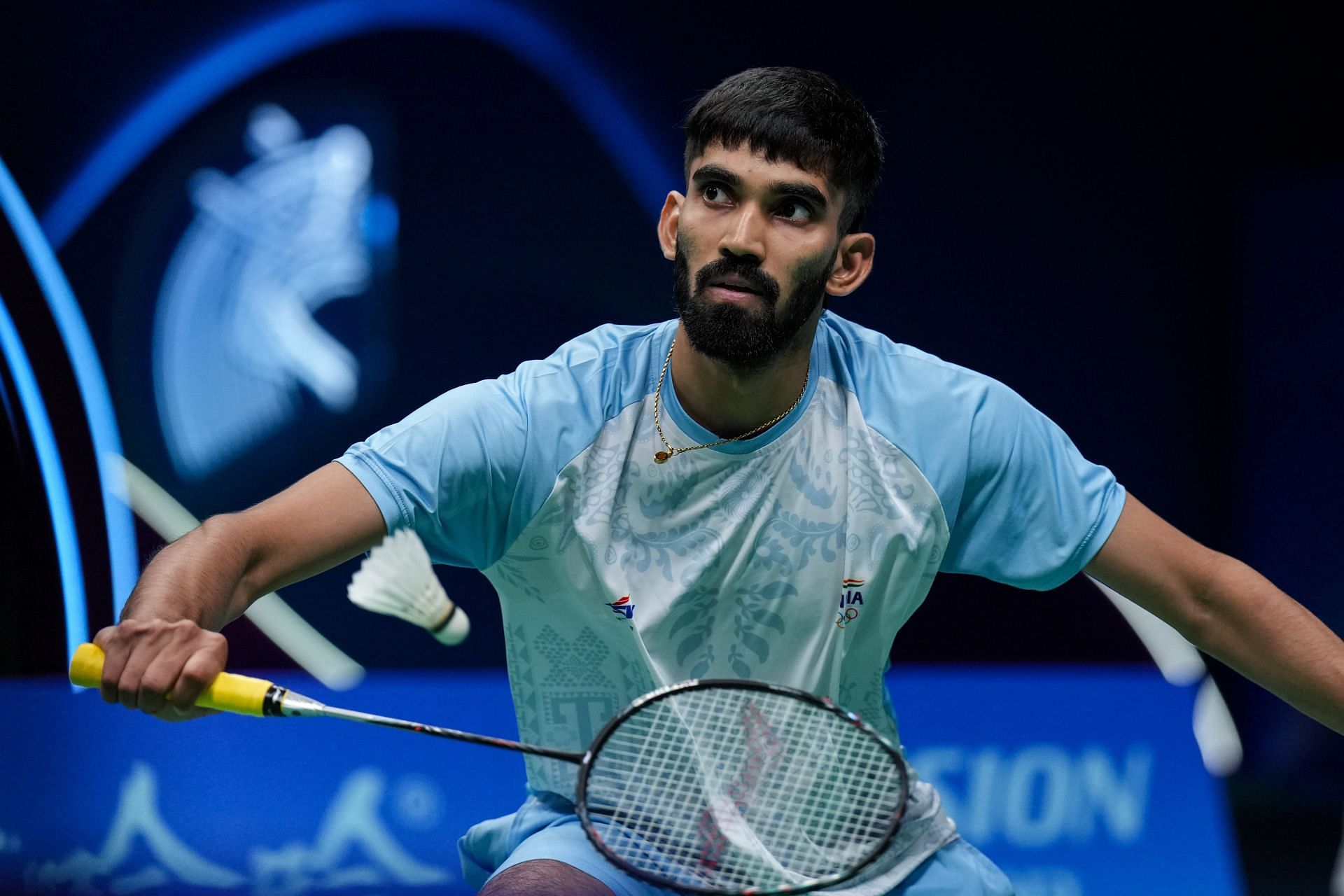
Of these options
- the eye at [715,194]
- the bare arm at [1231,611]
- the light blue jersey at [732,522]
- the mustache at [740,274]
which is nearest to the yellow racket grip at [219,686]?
the light blue jersey at [732,522]

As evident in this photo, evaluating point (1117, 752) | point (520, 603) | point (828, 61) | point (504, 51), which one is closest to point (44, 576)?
point (504, 51)

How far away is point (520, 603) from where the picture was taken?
2.10 metres

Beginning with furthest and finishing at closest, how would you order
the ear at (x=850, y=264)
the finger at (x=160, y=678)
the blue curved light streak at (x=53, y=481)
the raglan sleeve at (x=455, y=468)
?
1. the blue curved light streak at (x=53, y=481)
2. the ear at (x=850, y=264)
3. the raglan sleeve at (x=455, y=468)
4. the finger at (x=160, y=678)

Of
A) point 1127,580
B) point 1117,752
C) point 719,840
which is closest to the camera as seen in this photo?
point 719,840

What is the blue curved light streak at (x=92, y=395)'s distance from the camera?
12.7 feet

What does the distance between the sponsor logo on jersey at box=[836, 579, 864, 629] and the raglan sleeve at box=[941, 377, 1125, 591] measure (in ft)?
0.57

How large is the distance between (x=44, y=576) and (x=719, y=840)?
259 cm

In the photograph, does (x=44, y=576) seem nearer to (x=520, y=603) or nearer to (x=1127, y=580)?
(x=520, y=603)

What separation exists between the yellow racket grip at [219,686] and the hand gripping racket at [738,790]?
0.32 metres

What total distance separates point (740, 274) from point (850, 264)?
0.26m

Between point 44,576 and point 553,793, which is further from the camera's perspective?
point 44,576

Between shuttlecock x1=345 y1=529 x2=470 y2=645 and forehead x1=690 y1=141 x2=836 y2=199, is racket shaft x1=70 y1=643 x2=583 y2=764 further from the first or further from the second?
forehead x1=690 y1=141 x2=836 y2=199

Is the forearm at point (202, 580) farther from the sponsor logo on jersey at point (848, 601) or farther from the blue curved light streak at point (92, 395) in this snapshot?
the blue curved light streak at point (92, 395)

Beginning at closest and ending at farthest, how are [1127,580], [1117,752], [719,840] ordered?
A: [719,840] < [1127,580] < [1117,752]
